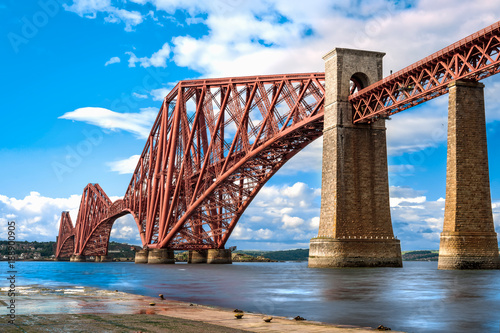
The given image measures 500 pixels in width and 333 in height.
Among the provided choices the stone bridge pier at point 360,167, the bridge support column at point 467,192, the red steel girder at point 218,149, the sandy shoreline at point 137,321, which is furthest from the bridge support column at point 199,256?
the sandy shoreline at point 137,321

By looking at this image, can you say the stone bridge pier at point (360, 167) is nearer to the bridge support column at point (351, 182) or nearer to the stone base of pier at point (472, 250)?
the bridge support column at point (351, 182)

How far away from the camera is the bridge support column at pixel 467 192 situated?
33812mm

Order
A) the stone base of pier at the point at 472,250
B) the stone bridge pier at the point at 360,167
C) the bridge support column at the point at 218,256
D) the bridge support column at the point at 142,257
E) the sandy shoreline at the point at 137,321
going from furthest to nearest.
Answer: the bridge support column at the point at 142,257, the bridge support column at the point at 218,256, the stone bridge pier at the point at 360,167, the stone base of pier at the point at 472,250, the sandy shoreline at the point at 137,321

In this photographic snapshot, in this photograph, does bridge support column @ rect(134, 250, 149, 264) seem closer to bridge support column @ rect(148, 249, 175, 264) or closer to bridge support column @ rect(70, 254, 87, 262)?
bridge support column @ rect(148, 249, 175, 264)

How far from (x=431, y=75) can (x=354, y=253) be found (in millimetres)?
15021

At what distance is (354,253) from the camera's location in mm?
43406

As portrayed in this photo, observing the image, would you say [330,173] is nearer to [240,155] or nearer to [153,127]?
[240,155]

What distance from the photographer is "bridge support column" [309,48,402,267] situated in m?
43.8

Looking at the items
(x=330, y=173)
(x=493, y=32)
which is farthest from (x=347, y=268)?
(x=493, y=32)

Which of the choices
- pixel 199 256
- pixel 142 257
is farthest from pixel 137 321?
pixel 142 257

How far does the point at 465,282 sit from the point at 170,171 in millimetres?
53447

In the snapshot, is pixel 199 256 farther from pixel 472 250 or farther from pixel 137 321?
pixel 137 321

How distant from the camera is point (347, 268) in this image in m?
42.6

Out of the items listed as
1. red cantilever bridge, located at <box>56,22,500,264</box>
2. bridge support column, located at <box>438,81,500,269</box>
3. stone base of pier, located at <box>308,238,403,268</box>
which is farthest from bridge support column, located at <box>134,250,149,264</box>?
bridge support column, located at <box>438,81,500,269</box>
